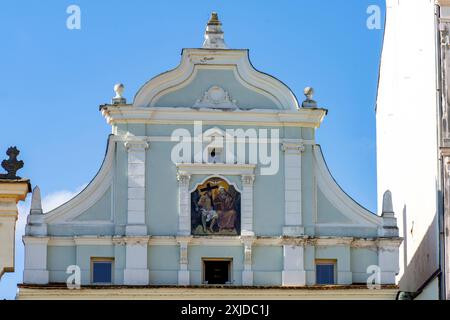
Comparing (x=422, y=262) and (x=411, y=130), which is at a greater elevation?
(x=411, y=130)

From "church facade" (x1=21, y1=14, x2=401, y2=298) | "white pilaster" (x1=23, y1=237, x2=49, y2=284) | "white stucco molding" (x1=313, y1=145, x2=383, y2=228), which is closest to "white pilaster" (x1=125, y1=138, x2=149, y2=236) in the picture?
"church facade" (x1=21, y1=14, x2=401, y2=298)

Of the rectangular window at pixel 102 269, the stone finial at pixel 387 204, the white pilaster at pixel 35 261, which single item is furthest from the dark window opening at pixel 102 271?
the stone finial at pixel 387 204

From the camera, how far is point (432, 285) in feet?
121

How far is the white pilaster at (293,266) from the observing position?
119 feet

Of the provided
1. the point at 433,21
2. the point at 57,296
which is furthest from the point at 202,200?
the point at 433,21

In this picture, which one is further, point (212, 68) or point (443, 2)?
point (212, 68)

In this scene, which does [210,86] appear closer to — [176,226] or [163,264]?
[176,226]

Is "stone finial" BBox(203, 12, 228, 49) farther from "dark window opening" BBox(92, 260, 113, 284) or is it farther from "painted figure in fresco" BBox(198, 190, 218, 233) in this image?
"dark window opening" BBox(92, 260, 113, 284)

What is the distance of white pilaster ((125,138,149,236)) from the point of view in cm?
3638

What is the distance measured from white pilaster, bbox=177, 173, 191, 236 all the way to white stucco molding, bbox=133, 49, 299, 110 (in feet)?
5.70

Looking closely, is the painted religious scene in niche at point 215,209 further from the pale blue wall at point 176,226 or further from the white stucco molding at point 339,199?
the white stucco molding at point 339,199

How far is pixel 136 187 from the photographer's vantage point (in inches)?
1449

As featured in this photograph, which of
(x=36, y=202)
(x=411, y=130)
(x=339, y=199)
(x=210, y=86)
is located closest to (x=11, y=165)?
(x=36, y=202)

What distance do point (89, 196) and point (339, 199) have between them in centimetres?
514
